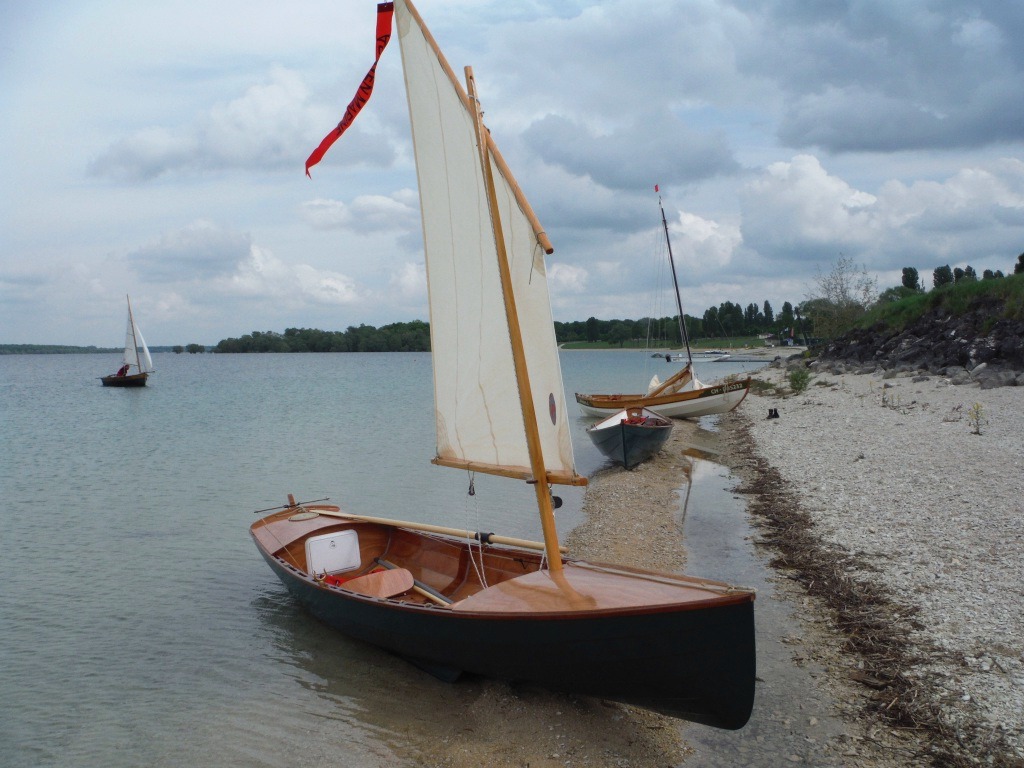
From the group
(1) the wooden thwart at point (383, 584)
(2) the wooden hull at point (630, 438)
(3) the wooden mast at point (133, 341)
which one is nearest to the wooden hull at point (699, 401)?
(2) the wooden hull at point (630, 438)

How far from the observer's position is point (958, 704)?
267 inches

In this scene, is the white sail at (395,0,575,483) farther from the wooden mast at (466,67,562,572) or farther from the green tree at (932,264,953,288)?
the green tree at (932,264,953,288)

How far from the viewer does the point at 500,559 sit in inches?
395

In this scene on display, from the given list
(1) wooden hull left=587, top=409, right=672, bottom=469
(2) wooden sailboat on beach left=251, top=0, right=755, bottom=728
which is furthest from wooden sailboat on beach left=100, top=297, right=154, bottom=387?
(2) wooden sailboat on beach left=251, top=0, right=755, bottom=728

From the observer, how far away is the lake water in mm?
8094

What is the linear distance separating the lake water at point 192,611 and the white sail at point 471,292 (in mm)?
3202

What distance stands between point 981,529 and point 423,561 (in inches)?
370

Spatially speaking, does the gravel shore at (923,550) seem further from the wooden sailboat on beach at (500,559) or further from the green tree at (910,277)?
the green tree at (910,277)

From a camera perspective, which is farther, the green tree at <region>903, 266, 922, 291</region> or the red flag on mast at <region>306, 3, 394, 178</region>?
the green tree at <region>903, 266, 922, 291</region>

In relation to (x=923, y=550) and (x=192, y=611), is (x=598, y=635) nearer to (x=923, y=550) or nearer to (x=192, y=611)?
(x=923, y=550)

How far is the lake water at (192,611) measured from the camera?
809 cm

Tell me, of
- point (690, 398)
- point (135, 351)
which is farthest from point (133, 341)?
point (690, 398)

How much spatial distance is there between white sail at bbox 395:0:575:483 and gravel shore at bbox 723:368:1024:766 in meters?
4.46

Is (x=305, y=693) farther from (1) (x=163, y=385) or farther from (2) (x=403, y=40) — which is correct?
(1) (x=163, y=385)
